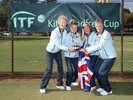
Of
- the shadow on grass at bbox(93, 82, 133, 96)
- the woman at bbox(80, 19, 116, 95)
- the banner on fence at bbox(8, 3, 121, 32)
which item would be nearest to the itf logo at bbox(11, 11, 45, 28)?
the banner on fence at bbox(8, 3, 121, 32)

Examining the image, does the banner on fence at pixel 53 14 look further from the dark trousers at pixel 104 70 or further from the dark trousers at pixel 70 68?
the dark trousers at pixel 104 70

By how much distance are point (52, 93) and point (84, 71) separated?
92 cm

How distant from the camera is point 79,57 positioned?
7961 mm

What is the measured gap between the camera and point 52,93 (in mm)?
7688

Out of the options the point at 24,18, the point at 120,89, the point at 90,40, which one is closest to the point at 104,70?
the point at 90,40

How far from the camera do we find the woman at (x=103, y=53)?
7373 millimetres

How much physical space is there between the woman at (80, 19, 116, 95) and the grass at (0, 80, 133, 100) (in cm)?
32

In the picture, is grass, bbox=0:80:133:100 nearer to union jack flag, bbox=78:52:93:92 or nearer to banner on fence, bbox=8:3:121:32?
union jack flag, bbox=78:52:93:92

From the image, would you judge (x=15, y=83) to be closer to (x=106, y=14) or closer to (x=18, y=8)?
(x=18, y=8)

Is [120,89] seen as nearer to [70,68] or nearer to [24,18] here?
[70,68]

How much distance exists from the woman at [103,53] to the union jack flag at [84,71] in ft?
0.60

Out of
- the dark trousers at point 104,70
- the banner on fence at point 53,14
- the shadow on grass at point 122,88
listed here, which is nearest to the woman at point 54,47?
the dark trousers at point 104,70

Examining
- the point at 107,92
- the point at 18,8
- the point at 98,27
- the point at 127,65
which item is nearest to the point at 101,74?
the point at 107,92

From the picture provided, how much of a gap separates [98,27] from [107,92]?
1.52 m
